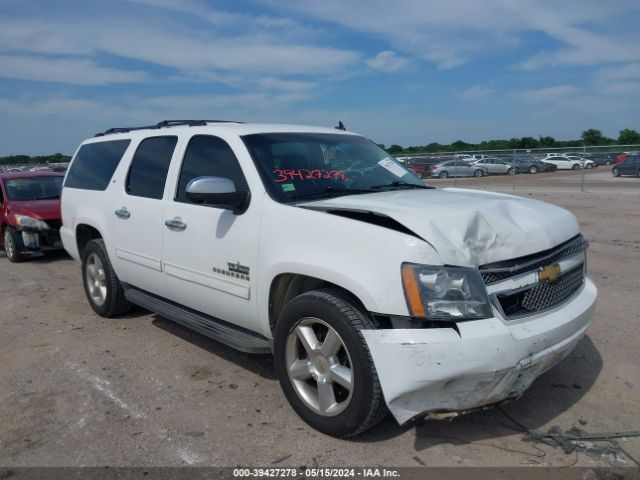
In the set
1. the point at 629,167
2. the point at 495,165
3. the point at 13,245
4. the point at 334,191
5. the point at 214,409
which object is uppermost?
the point at 334,191

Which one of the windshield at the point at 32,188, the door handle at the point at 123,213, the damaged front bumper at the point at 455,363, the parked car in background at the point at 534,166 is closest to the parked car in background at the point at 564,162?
the parked car in background at the point at 534,166

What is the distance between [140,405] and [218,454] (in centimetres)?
92

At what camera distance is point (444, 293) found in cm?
291

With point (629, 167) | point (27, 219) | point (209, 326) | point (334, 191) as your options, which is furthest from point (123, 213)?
point (629, 167)

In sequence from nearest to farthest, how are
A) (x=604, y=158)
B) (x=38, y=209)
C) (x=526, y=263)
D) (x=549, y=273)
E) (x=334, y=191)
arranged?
(x=526, y=263)
(x=549, y=273)
(x=334, y=191)
(x=38, y=209)
(x=604, y=158)

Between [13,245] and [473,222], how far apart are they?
29.5 ft

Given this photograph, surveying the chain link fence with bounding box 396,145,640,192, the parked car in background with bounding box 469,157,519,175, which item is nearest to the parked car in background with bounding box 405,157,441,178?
the chain link fence with bounding box 396,145,640,192

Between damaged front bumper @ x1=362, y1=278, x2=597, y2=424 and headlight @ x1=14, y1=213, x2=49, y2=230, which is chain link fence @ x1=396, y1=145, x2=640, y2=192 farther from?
damaged front bumper @ x1=362, y1=278, x2=597, y2=424

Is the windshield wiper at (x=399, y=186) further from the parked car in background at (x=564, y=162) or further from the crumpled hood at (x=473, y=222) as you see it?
the parked car in background at (x=564, y=162)

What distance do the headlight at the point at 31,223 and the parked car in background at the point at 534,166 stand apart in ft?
112

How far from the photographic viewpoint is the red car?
9742 millimetres

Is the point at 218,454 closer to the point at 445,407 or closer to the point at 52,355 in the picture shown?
the point at 445,407

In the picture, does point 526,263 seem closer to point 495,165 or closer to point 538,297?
point 538,297

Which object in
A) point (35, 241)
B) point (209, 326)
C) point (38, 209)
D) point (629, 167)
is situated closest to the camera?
point (209, 326)
